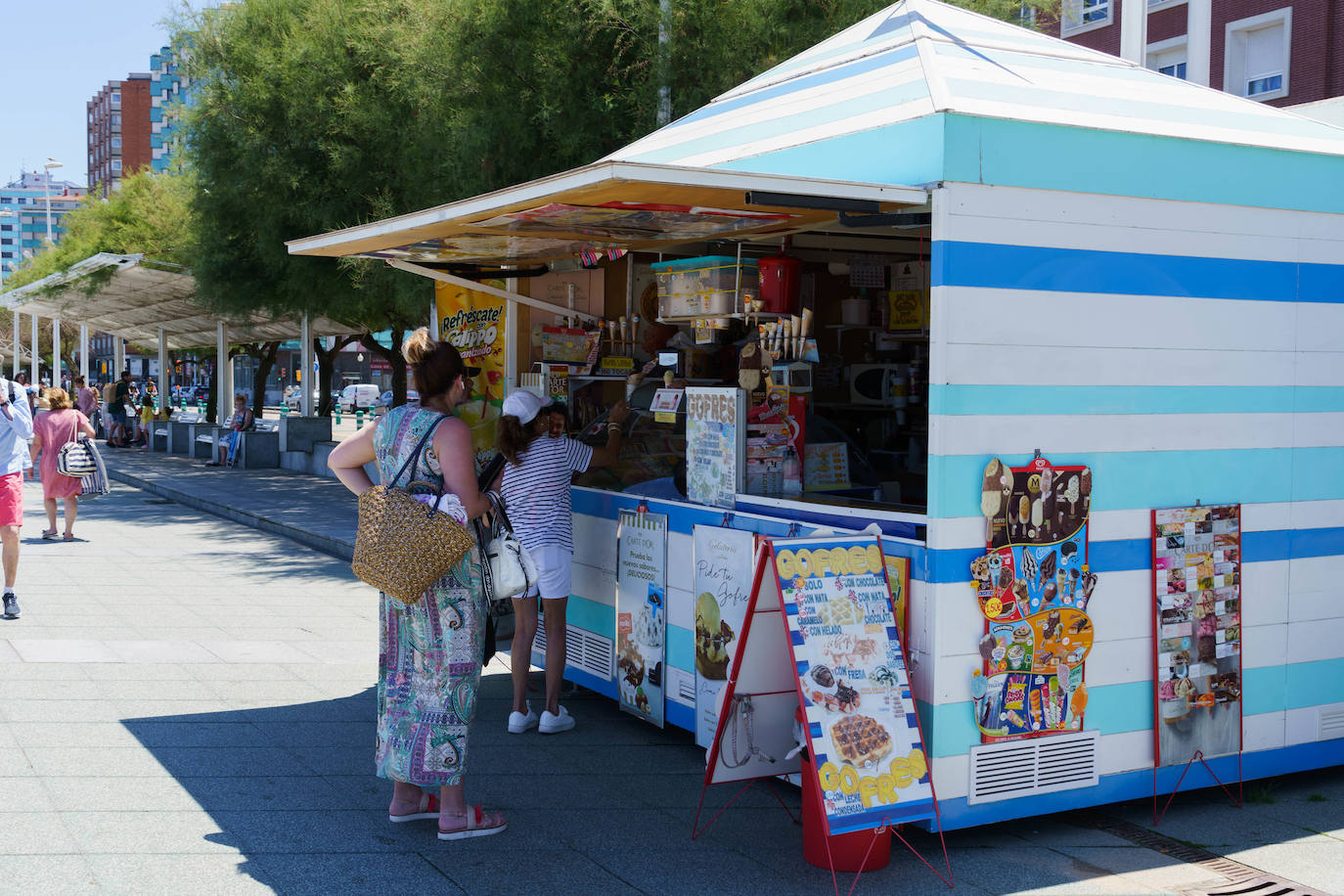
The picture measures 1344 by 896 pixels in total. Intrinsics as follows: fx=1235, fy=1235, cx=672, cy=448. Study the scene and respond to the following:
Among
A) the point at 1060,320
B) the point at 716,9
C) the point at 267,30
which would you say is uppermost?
the point at 267,30

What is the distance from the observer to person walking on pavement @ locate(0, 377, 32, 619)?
28.5ft

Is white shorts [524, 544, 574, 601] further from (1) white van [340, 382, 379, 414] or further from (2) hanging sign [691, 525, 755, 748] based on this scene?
(1) white van [340, 382, 379, 414]

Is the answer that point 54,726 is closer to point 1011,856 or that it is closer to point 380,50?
point 1011,856

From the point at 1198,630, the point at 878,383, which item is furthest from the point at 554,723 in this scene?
the point at 878,383

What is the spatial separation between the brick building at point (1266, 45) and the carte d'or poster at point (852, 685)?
77.9 feet

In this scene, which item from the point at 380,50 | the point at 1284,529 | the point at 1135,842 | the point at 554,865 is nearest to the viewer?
the point at 554,865

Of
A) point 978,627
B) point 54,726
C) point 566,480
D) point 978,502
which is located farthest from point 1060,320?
point 54,726

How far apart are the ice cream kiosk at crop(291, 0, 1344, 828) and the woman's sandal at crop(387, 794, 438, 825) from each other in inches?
52.7

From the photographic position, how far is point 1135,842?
5082mm

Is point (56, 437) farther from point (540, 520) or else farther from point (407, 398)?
point (540, 520)

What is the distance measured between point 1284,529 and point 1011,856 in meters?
2.12

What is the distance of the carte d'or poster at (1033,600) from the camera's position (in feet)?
16.0

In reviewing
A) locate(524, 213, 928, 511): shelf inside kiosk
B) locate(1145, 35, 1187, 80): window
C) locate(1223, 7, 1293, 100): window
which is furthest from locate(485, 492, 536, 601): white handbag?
locate(1145, 35, 1187, 80): window

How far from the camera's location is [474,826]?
5.00 meters
